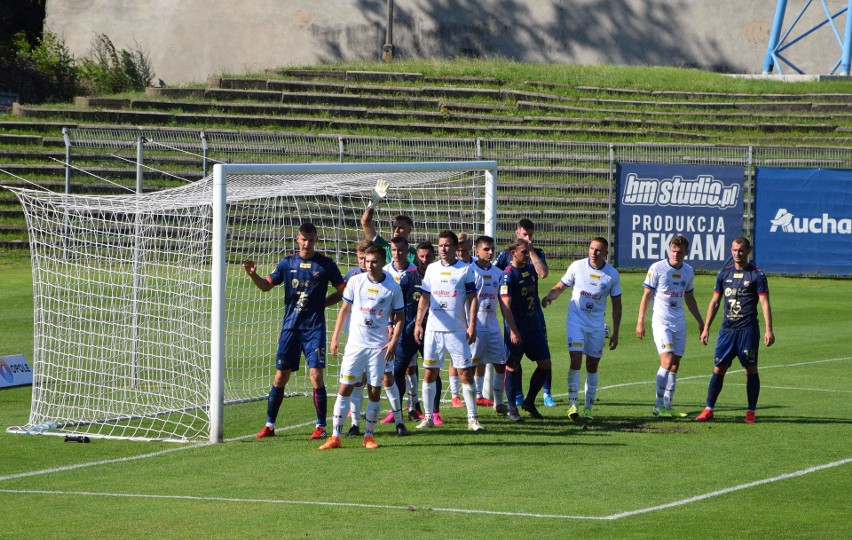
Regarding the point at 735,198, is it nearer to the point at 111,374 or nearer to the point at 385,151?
the point at 385,151

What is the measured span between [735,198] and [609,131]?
582cm

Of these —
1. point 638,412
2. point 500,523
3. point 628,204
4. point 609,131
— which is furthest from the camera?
point 609,131

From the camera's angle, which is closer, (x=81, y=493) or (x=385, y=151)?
(x=81, y=493)

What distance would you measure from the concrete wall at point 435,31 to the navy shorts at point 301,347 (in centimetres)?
2874

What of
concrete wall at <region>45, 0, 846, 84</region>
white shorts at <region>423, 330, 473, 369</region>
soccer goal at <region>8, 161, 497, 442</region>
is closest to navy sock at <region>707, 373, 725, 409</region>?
white shorts at <region>423, 330, 473, 369</region>

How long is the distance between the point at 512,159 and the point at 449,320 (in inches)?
717

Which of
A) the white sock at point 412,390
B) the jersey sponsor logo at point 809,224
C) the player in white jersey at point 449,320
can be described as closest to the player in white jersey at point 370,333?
the player in white jersey at point 449,320

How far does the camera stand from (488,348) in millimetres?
13875

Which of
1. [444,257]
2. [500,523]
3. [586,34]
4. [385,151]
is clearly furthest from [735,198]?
[500,523]

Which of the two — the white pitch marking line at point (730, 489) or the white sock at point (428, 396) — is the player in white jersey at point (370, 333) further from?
the white pitch marking line at point (730, 489)

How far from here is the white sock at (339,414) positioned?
12.3 meters

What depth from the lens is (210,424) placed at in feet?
41.6

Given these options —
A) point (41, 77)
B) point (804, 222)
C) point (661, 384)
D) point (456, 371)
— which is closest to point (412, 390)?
point (456, 371)

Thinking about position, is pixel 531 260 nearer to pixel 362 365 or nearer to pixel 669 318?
pixel 669 318
